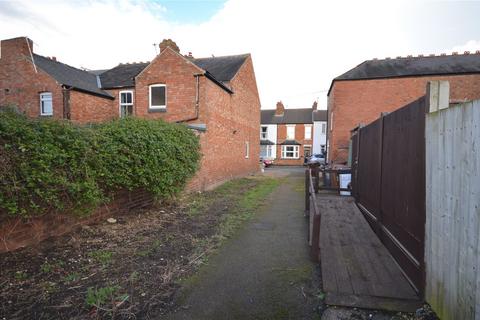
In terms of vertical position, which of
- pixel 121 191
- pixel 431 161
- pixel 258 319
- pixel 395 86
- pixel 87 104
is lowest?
pixel 258 319

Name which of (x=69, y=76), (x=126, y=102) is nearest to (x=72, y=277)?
(x=126, y=102)

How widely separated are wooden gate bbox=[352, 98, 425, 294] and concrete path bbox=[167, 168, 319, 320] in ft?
4.14

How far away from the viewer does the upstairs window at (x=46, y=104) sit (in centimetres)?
1471

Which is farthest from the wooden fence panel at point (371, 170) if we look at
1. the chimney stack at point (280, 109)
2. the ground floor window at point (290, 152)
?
the chimney stack at point (280, 109)

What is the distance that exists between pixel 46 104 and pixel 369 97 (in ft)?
66.5

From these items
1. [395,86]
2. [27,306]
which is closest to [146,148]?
[27,306]

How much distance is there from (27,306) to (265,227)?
4.52m

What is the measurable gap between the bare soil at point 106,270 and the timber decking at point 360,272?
2.02m

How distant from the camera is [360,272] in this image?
3.66 meters

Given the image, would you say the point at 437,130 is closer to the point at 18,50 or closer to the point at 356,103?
the point at 356,103

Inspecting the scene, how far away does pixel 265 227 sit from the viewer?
6363 mm

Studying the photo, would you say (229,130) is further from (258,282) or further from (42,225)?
(258,282)

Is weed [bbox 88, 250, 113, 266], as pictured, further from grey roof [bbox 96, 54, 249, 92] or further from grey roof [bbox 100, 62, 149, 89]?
grey roof [bbox 100, 62, 149, 89]

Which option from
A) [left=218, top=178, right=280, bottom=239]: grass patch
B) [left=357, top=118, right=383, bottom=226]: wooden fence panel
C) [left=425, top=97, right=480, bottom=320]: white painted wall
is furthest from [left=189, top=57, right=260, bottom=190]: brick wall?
[left=425, top=97, right=480, bottom=320]: white painted wall
